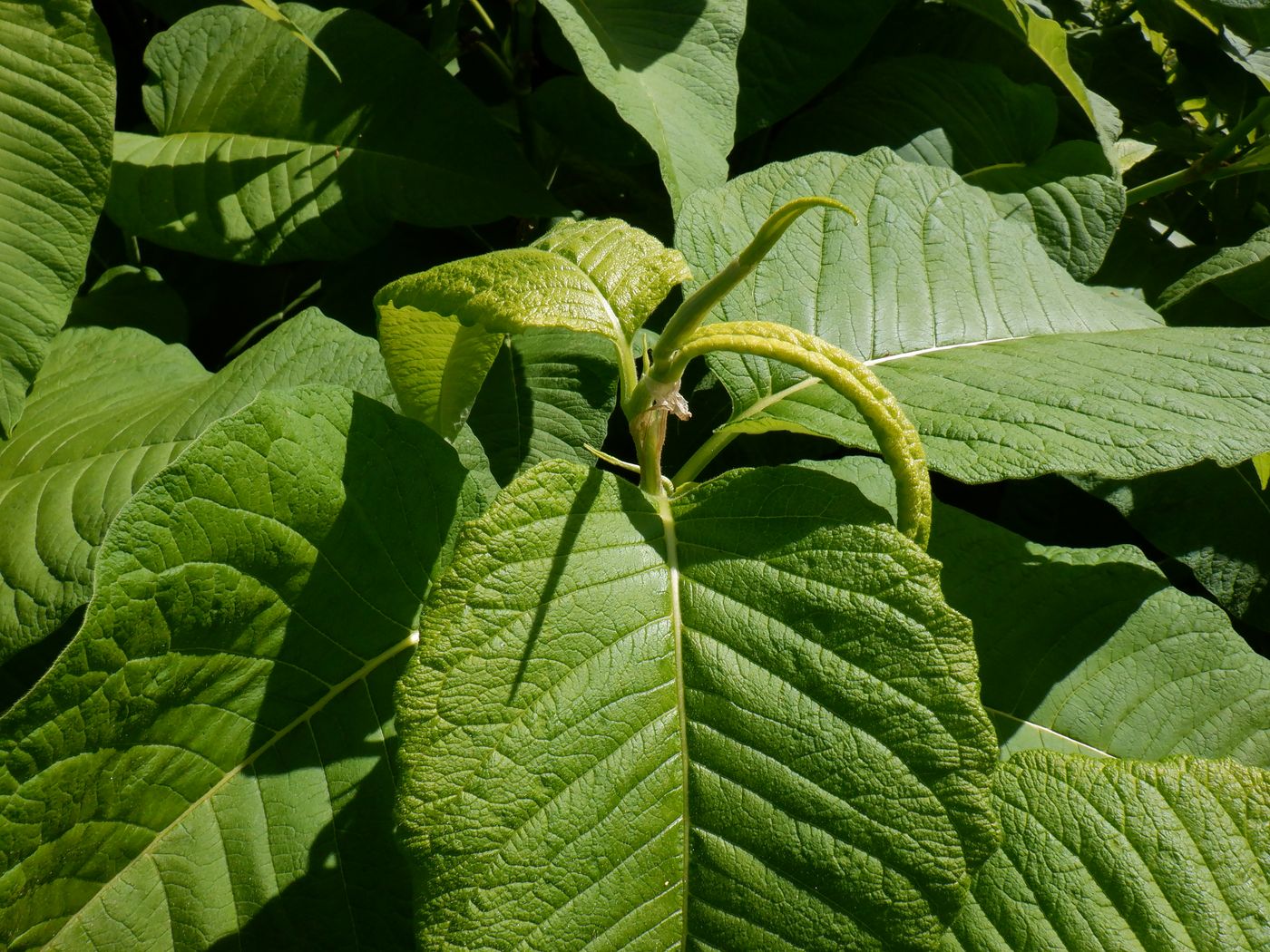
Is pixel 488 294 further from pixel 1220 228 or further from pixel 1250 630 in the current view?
pixel 1220 228

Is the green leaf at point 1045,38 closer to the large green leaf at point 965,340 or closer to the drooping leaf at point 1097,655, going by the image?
the large green leaf at point 965,340

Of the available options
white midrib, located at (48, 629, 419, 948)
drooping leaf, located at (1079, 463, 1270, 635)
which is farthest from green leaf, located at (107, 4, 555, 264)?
drooping leaf, located at (1079, 463, 1270, 635)

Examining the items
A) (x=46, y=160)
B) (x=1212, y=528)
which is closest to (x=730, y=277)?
(x=46, y=160)

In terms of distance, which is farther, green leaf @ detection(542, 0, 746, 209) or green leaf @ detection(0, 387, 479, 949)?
green leaf @ detection(542, 0, 746, 209)

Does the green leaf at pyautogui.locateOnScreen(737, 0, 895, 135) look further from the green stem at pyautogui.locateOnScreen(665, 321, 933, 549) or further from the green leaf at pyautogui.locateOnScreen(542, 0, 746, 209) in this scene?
the green stem at pyautogui.locateOnScreen(665, 321, 933, 549)

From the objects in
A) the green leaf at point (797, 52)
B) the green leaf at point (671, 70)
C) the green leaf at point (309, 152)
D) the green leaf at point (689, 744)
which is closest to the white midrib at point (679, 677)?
the green leaf at point (689, 744)
